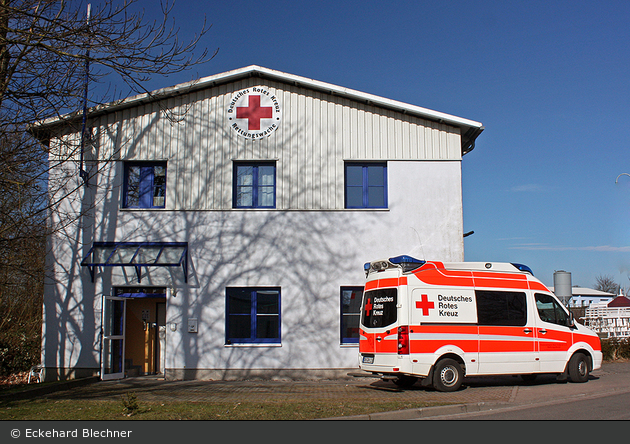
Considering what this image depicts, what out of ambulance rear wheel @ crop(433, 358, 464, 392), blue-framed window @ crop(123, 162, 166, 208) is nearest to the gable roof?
blue-framed window @ crop(123, 162, 166, 208)

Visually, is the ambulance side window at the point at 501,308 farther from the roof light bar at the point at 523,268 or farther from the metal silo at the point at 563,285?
the metal silo at the point at 563,285

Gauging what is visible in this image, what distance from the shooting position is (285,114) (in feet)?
53.2

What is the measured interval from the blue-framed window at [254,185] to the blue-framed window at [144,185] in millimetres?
2192

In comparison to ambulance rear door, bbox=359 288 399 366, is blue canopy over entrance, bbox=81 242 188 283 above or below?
above

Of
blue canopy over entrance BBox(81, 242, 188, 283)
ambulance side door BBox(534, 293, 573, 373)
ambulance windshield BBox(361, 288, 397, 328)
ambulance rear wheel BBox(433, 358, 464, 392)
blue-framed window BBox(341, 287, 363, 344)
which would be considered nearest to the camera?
ambulance rear wheel BBox(433, 358, 464, 392)

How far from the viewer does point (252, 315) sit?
608 inches

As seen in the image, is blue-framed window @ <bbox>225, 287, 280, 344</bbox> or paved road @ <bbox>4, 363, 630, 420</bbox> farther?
blue-framed window @ <bbox>225, 287, 280, 344</bbox>

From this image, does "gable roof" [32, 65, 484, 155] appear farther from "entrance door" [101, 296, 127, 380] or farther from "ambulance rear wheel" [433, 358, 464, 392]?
"ambulance rear wheel" [433, 358, 464, 392]

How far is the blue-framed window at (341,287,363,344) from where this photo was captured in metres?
15.5

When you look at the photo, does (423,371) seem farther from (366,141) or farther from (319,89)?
(319,89)

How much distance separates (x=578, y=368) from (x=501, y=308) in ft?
8.67

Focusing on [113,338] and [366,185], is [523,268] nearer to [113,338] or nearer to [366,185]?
[366,185]

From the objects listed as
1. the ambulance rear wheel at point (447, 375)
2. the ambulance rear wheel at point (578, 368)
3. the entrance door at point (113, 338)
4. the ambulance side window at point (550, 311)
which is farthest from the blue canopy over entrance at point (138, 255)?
the ambulance rear wheel at point (578, 368)

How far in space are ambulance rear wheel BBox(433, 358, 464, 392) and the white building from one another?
3.86 meters
